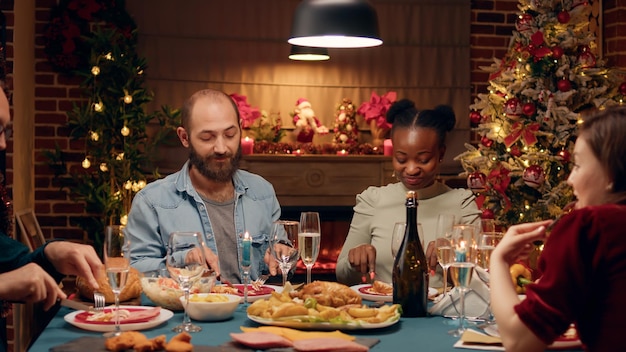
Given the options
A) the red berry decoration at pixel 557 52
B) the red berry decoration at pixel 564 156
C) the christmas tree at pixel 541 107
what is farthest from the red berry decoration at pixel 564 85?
the red berry decoration at pixel 564 156

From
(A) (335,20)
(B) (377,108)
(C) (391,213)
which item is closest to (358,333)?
(A) (335,20)

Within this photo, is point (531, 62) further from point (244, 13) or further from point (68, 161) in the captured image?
point (68, 161)

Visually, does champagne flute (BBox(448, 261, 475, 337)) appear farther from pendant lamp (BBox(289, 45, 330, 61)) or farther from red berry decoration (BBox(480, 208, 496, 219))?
pendant lamp (BBox(289, 45, 330, 61))

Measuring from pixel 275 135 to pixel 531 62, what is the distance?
1.89m

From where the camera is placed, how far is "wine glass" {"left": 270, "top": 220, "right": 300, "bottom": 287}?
2.56 m

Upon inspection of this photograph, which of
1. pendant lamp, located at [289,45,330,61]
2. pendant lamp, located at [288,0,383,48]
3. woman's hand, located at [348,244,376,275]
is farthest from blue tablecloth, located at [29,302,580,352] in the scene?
pendant lamp, located at [289,45,330,61]

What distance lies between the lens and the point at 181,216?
327 cm

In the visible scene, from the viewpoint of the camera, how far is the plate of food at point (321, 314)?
2.16 m

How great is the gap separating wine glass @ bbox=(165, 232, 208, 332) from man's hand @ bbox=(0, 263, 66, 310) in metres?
0.28

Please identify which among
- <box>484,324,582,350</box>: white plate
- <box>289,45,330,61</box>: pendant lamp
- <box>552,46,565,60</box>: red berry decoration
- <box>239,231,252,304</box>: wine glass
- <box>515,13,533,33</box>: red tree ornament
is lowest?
<box>484,324,582,350</box>: white plate

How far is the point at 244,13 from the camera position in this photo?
6.26 meters

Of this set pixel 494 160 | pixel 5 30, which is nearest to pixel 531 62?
pixel 494 160

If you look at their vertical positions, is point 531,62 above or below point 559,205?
above

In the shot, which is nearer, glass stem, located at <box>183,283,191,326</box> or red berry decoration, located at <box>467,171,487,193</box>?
glass stem, located at <box>183,283,191,326</box>
